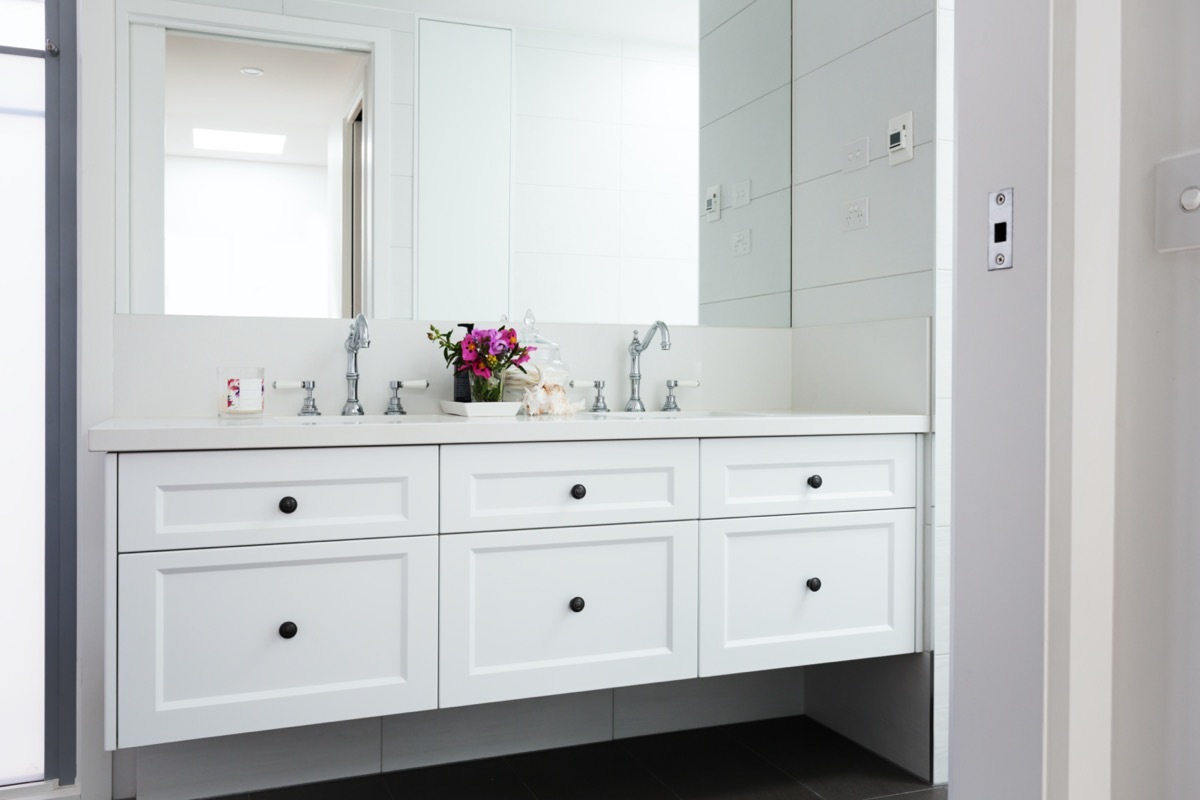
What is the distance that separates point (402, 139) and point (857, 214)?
112 cm

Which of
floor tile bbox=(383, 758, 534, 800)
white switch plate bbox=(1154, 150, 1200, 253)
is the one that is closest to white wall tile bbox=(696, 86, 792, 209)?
floor tile bbox=(383, 758, 534, 800)

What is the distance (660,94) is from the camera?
2.45 m

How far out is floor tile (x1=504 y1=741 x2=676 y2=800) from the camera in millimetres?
2041

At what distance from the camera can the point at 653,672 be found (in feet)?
6.17

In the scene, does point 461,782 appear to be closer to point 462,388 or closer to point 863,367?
point 462,388

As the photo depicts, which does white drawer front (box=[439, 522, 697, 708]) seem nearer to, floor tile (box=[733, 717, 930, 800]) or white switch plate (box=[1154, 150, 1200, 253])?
floor tile (box=[733, 717, 930, 800])

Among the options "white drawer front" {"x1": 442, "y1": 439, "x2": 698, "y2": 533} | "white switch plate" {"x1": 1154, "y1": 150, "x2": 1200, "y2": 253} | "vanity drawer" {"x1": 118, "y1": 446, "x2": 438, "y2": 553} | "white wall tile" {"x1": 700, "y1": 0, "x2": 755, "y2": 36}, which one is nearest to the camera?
"white switch plate" {"x1": 1154, "y1": 150, "x2": 1200, "y2": 253}

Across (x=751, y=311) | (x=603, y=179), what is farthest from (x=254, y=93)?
(x=751, y=311)

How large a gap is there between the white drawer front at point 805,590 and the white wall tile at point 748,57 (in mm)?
1169

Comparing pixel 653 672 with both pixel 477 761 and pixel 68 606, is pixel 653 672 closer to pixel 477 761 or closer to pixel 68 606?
pixel 477 761

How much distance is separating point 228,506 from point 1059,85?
1387mm

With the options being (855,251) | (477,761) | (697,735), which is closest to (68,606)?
(477,761)

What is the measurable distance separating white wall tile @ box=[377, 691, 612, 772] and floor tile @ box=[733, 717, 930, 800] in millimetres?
399

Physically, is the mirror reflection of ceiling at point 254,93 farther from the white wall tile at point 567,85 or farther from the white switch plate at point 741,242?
the white switch plate at point 741,242
